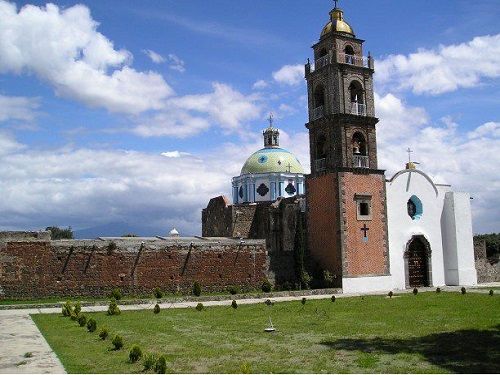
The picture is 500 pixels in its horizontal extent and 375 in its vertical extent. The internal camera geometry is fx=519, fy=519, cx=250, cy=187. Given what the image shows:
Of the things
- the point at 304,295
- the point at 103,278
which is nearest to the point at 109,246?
the point at 103,278

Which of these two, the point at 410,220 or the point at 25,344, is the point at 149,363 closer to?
the point at 25,344

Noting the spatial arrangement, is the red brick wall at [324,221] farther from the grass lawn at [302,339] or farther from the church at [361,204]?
the grass lawn at [302,339]

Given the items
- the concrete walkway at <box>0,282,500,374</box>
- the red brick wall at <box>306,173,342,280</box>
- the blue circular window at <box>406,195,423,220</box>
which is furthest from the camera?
the blue circular window at <box>406,195,423,220</box>

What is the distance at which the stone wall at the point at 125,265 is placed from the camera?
2614 cm

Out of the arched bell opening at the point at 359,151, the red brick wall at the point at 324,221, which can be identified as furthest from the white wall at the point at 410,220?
the red brick wall at the point at 324,221

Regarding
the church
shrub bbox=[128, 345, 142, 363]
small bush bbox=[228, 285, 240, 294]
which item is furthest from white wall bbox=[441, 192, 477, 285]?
shrub bbox=[128, 345, 142, 363]

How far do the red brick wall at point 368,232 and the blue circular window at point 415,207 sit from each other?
2611 millimetres

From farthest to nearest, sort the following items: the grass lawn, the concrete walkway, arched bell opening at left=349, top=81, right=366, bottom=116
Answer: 1. arched bell opening at left=349, top=81, right=366, bottom=116
2. the concrete walkway
3. the grass lawn

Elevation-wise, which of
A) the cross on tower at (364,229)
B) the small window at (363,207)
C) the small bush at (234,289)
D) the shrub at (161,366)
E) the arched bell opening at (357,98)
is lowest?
the shrub at (161,366)

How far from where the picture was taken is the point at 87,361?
11641mm

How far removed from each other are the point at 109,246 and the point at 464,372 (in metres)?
21.7

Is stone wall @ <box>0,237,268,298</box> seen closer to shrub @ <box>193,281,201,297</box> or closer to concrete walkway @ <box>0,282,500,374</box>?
shrub @ <box>193,281,201,297</box>

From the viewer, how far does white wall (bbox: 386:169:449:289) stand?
3322 centimetres

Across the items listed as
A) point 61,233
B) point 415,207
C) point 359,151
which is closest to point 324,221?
point 359,151
